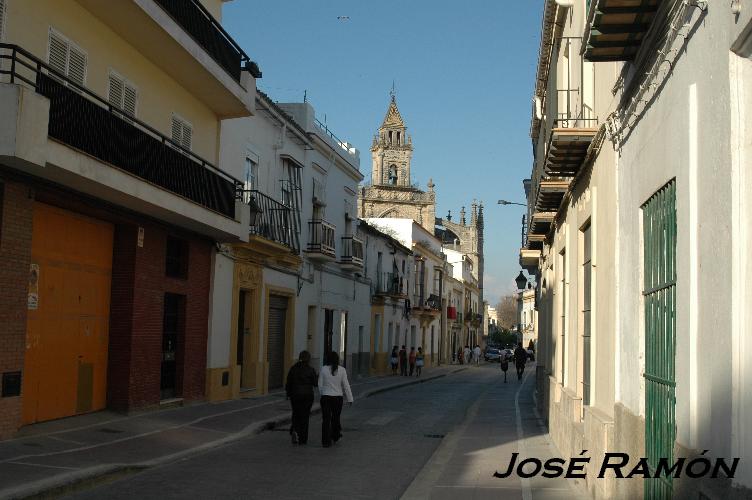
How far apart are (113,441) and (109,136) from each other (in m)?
4.67

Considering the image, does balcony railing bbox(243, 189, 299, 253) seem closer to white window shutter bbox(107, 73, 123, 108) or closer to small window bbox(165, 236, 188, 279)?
small window bbox(165, 236, 188, 279)

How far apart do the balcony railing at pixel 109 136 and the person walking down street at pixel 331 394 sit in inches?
174

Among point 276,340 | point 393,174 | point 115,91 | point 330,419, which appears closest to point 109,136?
point 115,91

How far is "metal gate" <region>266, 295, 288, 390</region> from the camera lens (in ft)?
80.1

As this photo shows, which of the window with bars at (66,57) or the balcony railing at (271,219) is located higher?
the window with bars at (66,57)

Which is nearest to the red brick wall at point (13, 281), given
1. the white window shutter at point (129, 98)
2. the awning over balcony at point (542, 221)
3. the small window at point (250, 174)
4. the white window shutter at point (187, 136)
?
the white window shutter at point (129, 98)

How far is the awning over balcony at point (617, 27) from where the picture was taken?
20.9 ft

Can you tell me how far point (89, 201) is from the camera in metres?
13.8

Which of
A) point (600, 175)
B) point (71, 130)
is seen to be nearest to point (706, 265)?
point (600, 175)

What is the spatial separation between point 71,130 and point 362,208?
78.8 meters

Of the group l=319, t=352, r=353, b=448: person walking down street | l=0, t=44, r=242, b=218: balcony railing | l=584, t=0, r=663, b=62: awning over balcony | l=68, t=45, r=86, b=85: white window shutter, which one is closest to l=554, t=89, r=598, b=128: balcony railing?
l=584, t=0, r=663, b=62: awning over balcony

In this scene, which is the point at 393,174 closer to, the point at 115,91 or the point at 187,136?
the point at 187,136

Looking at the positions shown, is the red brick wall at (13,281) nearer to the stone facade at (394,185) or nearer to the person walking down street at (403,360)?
the person walking down street at (403,360)

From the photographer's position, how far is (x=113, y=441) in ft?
42.3
